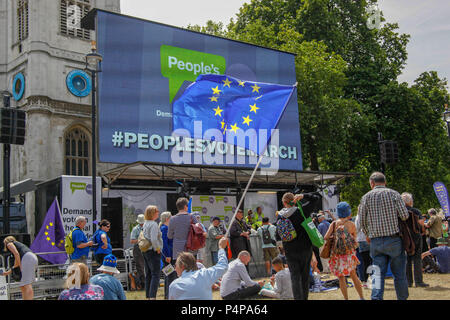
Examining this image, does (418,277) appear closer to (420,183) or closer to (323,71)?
(323,71)

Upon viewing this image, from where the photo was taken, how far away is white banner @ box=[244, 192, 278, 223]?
21.6m

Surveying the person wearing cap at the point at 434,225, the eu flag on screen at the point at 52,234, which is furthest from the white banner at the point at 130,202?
the person wearing cap at the point at 434,225

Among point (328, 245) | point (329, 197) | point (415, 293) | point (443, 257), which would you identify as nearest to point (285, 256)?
point (328, 245)

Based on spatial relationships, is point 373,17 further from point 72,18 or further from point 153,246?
point 153,246

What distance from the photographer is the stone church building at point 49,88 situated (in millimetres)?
33250

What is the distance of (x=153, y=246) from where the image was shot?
9227mm

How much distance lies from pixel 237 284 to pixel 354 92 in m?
24.1

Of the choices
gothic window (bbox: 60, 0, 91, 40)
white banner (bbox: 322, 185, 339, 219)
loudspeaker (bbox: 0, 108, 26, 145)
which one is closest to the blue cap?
loudspeaker (bbox: 0, 108, 26, 145)

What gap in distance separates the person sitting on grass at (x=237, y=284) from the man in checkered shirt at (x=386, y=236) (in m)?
3.51

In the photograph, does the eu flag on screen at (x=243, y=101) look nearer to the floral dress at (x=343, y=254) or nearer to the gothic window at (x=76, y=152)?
the floral dress at (x=343, y=254)

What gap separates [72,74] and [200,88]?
24143 mm

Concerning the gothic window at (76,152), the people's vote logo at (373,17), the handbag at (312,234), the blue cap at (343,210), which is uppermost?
the people's vote logo at (373,17)

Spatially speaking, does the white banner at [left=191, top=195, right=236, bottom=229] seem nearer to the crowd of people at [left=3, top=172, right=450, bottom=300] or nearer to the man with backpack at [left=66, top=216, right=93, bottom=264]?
the crowd of people at [left=3, top=172, right=450, bottom=300]
